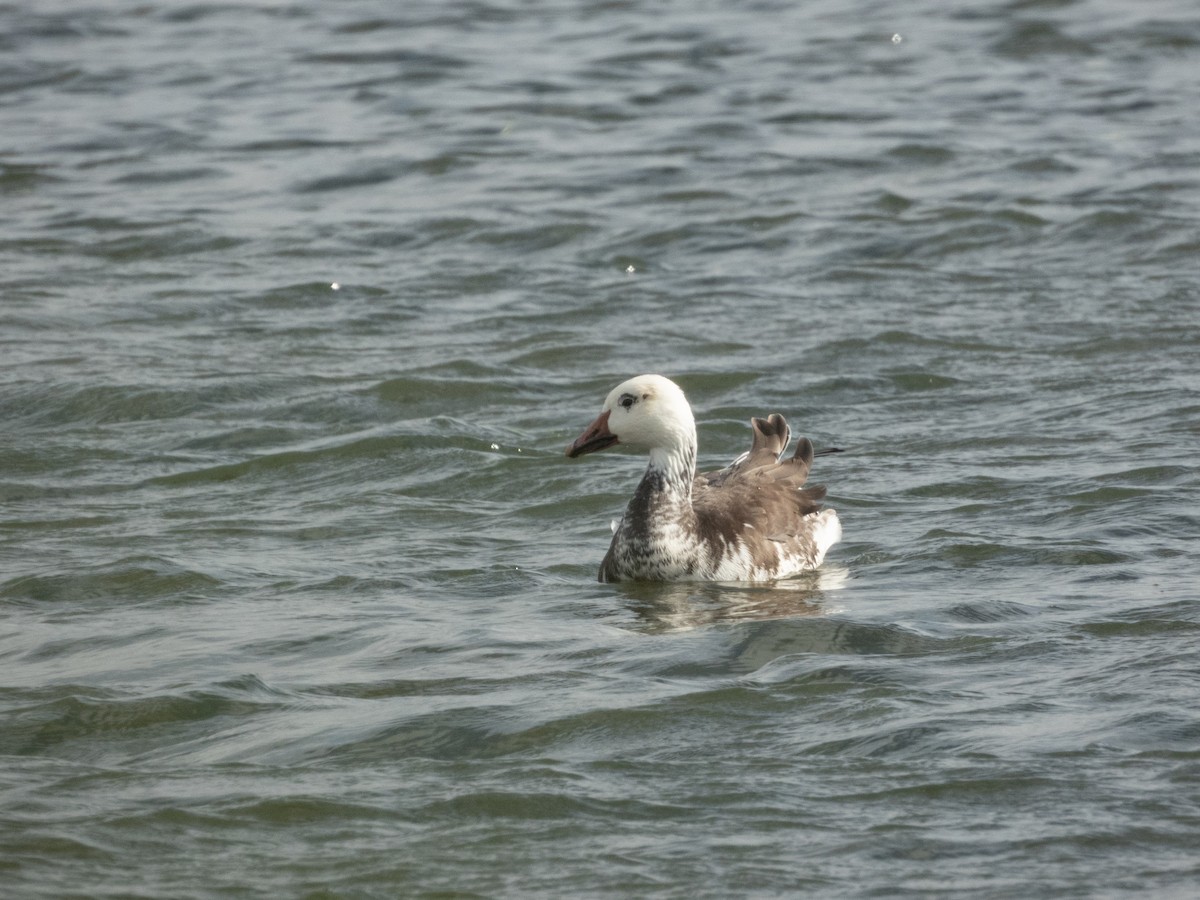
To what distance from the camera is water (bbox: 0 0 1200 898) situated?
6.89 meters

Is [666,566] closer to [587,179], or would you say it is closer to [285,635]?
[285,635]

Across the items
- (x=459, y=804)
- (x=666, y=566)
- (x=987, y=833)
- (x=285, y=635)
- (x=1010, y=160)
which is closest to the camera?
(x=987, y=833)

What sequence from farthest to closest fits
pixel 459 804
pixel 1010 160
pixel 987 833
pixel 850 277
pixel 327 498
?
pixel 1010 160 < pixel 850 277 < pixel 327 498 < pixel 459 804 < pixel 987 833

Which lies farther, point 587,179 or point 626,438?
point 587,179

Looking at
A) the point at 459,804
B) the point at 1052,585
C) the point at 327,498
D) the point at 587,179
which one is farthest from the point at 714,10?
the point at 459,804

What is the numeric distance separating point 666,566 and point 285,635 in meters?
2.18

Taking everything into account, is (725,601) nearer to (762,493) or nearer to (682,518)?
(682,518)

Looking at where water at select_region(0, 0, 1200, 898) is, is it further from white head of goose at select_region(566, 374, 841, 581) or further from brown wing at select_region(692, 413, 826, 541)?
brown wing at select_region(692, 413, 826, 541)

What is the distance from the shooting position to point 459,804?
23.2ft

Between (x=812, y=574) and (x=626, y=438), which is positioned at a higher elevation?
(x=626, y=438)

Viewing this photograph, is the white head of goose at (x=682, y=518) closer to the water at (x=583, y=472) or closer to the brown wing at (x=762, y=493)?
the brown wing at (x=762, y=493)

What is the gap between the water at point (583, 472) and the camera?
689cm

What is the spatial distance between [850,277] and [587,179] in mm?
4889

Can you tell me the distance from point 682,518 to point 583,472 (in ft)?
7.18
